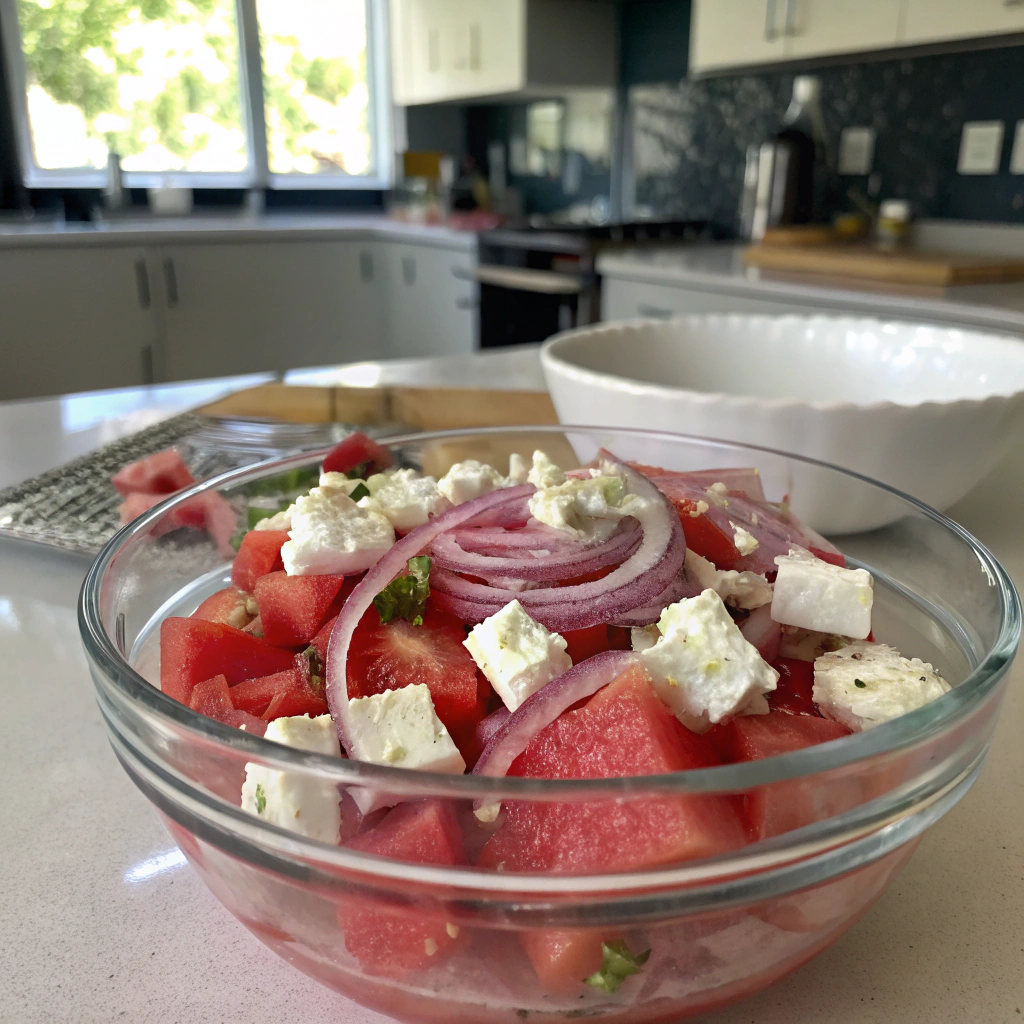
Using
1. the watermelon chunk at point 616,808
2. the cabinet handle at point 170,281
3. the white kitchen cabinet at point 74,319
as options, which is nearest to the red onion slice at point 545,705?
the watermelon chunk at point 616,808

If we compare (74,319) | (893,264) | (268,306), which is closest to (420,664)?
(893,264)

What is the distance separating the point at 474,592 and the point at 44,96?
4829 mm

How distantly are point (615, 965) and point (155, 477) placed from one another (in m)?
0.66

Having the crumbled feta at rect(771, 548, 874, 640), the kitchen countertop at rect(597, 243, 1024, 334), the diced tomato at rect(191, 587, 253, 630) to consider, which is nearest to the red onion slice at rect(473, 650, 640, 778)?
the crumbled feta at rect(771, 548, 874, 640)

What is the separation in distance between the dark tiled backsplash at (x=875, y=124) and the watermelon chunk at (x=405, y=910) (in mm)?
3168

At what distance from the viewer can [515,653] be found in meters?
0.43

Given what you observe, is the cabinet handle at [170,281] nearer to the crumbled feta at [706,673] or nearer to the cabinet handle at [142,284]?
the cabinet handle at [142,284]

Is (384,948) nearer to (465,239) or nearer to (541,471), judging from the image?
(541,471)

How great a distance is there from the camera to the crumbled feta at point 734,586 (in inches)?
19.8

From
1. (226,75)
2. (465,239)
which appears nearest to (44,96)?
(226,75)

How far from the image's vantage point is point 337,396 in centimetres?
121

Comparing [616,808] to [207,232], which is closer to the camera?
[616,808]

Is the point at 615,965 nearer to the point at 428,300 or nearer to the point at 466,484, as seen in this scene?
the point at 466,484

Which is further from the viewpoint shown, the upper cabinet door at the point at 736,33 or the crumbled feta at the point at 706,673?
the upper cabinet door at the point at 736,33
